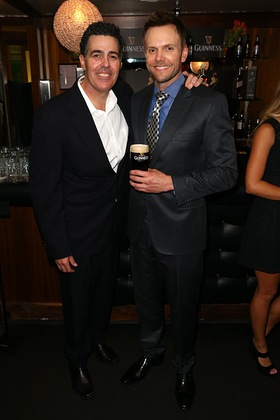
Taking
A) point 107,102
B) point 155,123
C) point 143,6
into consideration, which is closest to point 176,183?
point 155,123

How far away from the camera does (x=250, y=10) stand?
5570 millimetres

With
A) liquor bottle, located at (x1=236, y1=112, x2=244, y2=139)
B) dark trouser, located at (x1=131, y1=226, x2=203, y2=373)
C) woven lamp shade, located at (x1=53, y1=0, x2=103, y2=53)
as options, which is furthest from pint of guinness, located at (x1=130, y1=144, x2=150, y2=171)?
liquor bottle, located at (x1=236, y1=112, x2=244, y2=139)

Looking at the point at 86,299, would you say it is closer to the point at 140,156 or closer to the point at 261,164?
the point at 140,156

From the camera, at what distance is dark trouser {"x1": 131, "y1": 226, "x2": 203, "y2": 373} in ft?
6.17

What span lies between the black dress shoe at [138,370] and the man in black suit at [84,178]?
0.71ft

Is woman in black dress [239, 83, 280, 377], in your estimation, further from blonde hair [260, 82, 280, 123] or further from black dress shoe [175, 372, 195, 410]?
black dress shoe [175, 372, 195, 410]

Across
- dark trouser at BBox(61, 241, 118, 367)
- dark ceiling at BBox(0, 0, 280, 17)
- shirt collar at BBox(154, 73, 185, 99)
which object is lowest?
dark trouser at BBox(61, 241, 118, 367)

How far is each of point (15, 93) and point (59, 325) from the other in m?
5.16

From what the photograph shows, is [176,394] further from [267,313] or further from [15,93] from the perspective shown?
[15,93]

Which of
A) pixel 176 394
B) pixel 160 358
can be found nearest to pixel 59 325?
pixel 160 358

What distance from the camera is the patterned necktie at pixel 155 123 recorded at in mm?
1751

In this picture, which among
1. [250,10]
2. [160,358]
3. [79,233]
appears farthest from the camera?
[250,10]

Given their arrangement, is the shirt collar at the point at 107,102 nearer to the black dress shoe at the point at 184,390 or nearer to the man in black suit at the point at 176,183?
the man in black suit at the point at 176,183

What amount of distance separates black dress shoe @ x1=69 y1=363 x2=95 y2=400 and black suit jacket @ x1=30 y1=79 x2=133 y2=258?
0.74 metres
